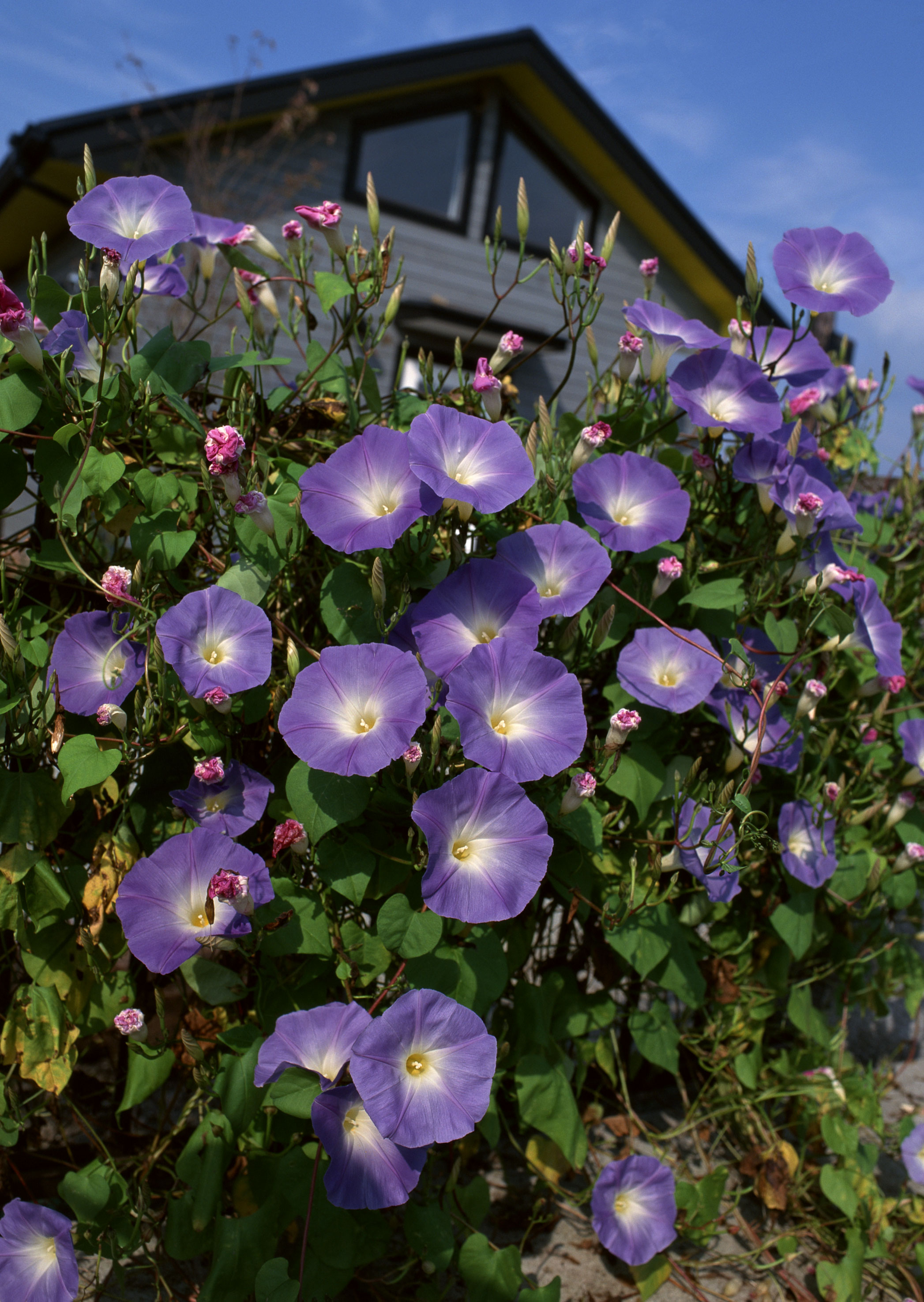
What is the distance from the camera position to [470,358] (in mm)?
9023

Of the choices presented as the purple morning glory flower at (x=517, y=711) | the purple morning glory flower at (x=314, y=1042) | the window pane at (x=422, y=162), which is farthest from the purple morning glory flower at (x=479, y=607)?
the window pane at (x=422, y=162)

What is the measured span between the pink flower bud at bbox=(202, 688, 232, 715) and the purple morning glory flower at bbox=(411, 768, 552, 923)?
30cm

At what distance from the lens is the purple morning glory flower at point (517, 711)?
115 centimetres

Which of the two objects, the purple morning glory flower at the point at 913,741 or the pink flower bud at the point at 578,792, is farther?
the purple morning glory flower at the point at 913,741

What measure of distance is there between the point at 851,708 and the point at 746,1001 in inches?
23.7

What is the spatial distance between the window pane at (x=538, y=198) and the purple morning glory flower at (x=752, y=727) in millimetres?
8794

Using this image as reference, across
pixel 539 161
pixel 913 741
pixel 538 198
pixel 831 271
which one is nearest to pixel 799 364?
pixel 831 271

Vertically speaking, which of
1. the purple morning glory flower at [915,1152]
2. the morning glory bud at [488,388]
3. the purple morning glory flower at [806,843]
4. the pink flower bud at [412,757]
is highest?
the morning glory bud at [488,388]

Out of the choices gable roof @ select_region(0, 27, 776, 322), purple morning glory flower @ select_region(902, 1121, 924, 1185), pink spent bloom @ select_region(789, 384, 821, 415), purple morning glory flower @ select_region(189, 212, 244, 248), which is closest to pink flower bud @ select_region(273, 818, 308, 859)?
purple morning glory flower @ select_region(189, 212, 244, 248)

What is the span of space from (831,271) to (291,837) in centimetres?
134

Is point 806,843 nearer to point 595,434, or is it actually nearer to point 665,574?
point 665,574

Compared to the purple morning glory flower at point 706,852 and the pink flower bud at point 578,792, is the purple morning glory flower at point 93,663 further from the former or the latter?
the purple morning glory flower at point 706,852

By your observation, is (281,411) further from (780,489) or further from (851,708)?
(851,708)

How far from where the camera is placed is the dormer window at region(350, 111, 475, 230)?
8.62 m
